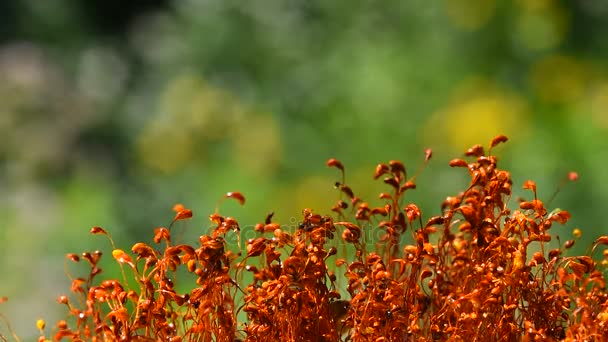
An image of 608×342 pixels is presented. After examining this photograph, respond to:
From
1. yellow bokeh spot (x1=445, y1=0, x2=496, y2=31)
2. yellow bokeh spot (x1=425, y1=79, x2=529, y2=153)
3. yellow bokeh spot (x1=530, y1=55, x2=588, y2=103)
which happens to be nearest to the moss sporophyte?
yellow bokeh spot (x1=425, y1=79, x2=529, y2=153)

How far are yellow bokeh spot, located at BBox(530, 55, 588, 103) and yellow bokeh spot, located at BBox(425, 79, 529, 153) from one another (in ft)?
0.40

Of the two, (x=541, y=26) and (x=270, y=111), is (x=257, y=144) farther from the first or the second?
(x=541, y=26)

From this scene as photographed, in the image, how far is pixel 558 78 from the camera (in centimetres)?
471

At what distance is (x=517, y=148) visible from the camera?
15.0 feet

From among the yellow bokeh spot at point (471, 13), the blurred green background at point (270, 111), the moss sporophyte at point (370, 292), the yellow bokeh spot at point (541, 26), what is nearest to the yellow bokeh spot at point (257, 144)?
the blurred green background at point (270, 111)

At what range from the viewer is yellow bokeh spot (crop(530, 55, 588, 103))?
4691 mm

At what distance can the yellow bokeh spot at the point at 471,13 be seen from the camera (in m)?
4.91

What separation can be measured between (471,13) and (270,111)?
3.56 feet

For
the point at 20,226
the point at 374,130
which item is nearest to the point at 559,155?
the point at 374,130

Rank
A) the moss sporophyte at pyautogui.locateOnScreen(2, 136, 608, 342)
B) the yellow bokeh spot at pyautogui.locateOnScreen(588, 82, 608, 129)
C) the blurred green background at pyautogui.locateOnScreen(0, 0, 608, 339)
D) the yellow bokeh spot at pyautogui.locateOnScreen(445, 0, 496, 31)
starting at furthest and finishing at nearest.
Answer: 1. the yellow bokeh spot at pyautogui.locateOnScreen(445, 0, 496, 31)
2. the blurred green background at pyautogui.locateOnScreen(0, 0, 608, 339)
3. the yellow bokeh spot at pyautogui.locateOnScreen(588, 82, 608, 129)
4. the moss sporophyte at pyautogui.locateOnScreen(2, 136, 608, 342)

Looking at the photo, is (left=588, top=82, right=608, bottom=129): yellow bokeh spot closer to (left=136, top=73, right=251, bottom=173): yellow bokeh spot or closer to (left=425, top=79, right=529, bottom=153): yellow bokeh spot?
(left=425, top=79, right=529, bottom=153): yellow bokeh spot

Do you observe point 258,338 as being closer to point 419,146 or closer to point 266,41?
point 419,146

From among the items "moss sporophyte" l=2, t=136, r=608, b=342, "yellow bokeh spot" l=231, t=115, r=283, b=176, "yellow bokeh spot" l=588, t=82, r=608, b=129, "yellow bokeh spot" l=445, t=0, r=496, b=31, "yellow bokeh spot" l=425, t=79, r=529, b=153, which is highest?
"yellow bokeh spot" l=445, t=0, r=496, b=31

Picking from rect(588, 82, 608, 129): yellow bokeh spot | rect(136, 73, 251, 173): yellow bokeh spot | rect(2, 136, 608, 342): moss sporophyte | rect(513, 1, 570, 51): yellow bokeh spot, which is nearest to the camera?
rect(2, 136, 608, 342): moss sporophyte
